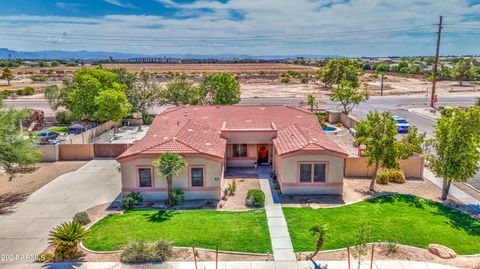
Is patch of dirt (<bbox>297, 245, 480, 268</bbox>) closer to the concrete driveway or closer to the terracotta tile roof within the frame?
the terracotta tile roof

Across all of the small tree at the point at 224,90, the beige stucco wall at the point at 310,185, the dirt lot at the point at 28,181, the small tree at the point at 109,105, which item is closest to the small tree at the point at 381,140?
the beige stucco wall at the point at 310,185

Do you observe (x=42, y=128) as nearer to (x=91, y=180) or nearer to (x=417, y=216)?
(x=91, y=180)

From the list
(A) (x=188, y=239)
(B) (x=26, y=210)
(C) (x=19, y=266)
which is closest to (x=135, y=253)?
(A) (x=188, y=239)

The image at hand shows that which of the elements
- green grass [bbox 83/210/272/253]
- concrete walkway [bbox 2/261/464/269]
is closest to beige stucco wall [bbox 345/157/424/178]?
green grass [bbox 83/210/272/253]

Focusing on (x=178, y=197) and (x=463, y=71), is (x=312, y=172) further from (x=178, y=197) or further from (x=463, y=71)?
(x=463, y=71)

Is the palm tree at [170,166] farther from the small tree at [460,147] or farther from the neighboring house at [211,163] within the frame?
the small tree at [460,147]

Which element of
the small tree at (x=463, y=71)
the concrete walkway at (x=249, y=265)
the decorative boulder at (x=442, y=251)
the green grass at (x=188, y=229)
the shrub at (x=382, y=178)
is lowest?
the concrete walkway at (x=249, y=265)
